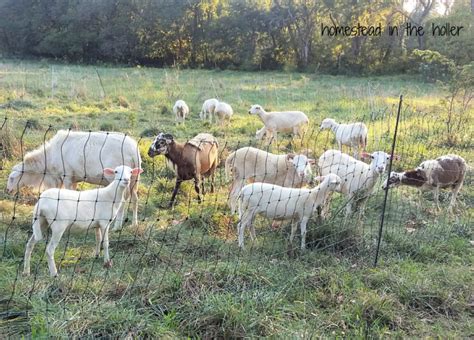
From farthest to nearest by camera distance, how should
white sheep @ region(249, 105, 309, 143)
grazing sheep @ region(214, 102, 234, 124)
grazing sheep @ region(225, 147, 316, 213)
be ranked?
grazing sheep @ region(214, 102, 234, 124), white sheep @ region(249, 105, 309, 143), grazing sheep @ region(225, 147, 316, 213)

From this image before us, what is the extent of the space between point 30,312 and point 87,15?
44.1 m

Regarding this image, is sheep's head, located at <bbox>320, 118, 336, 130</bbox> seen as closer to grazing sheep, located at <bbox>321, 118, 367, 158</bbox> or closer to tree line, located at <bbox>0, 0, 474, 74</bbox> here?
grazing sheep, located at <bbox>321, 118, 367, 158</bbox>

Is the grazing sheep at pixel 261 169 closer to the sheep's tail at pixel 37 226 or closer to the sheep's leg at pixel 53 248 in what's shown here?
the sheep's leg at pixel 53 248

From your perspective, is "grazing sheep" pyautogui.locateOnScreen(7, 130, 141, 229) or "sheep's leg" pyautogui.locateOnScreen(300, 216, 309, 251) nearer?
"sheep's leg" pyautogui.locateOnScreen(300, 216, 309, 251)

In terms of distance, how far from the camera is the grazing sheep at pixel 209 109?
15.6m

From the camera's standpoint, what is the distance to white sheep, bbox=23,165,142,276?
211 inches

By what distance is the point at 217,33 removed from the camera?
41562mm

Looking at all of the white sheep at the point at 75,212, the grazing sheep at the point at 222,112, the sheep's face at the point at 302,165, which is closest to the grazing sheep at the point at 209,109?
the grazing sheep at the point at 222,112

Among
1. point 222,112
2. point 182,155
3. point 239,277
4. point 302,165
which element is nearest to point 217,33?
point 222,112

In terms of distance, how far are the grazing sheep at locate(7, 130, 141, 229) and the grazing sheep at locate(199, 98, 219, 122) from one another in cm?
798

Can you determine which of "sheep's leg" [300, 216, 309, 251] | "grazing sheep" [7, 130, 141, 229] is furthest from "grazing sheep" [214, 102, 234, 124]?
"sheep's leg" [300, 216, 309, 251]

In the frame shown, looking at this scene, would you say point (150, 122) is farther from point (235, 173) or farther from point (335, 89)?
point (335, 89)

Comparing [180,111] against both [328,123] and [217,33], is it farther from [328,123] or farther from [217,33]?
[217,33]

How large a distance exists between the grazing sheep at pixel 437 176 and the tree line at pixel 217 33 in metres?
29.4
